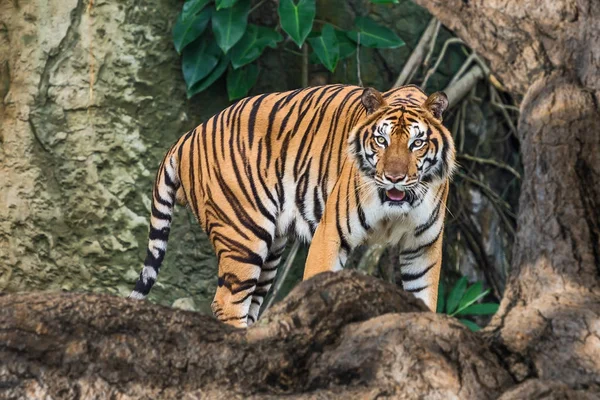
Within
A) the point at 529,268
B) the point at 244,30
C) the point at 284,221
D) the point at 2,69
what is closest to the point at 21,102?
the point at 2,69

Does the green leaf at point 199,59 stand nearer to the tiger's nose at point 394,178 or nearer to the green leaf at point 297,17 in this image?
the green leaf at point 297,17

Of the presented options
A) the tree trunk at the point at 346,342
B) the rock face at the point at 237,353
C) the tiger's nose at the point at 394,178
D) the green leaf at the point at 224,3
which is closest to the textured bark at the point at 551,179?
the tree trunk at the point at 346,342

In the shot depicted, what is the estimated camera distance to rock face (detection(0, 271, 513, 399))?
96.6 inches

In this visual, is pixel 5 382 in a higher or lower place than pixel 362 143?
lower

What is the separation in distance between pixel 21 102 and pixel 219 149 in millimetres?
1649

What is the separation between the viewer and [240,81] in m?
6.59

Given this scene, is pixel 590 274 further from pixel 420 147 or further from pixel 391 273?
pixel 391 273

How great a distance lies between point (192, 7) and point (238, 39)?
1.12 ft

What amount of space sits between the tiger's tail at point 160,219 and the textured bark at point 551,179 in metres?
2.51

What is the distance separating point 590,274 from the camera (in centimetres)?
288

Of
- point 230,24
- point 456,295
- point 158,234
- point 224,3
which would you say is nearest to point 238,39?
point 230,24

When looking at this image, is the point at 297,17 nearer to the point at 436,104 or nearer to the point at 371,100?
the point at 371,100

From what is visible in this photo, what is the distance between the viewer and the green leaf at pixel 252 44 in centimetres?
646

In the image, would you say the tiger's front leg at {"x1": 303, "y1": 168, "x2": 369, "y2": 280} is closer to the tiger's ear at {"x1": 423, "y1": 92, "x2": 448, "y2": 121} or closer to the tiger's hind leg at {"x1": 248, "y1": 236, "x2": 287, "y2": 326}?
the tiger's ear at {"x1": 423, "y1": 92, "x2": 448, "y2": 121}
